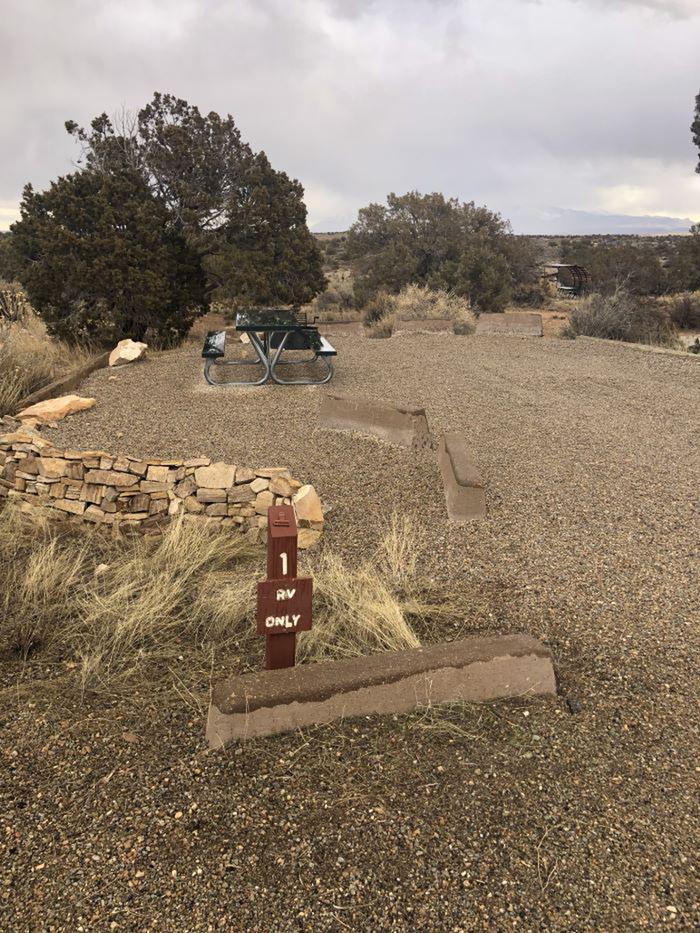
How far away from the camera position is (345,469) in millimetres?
5164

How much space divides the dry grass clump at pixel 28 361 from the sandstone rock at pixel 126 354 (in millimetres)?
428

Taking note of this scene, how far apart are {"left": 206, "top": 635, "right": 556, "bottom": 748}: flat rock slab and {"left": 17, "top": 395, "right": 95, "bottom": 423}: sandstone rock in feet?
14.7

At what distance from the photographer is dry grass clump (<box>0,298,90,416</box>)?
659cm

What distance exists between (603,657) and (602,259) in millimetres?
21300

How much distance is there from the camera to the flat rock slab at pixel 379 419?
570 centimetres

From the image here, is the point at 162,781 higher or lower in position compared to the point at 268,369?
lower

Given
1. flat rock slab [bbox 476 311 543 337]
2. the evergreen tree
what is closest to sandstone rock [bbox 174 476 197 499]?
the evergreen tree

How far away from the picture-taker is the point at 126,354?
8.73 meters

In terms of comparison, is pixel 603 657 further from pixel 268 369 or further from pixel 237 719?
pixel 268 369

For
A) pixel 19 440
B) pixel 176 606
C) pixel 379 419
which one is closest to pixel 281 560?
pixel 176 606

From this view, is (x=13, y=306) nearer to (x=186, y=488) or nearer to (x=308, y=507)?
(x=186, y=488)

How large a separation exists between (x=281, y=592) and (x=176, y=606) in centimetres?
128

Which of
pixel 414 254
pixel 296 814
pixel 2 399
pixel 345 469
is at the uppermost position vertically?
pixel 414 254

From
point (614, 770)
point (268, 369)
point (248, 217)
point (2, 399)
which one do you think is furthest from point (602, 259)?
point (614, 770)
